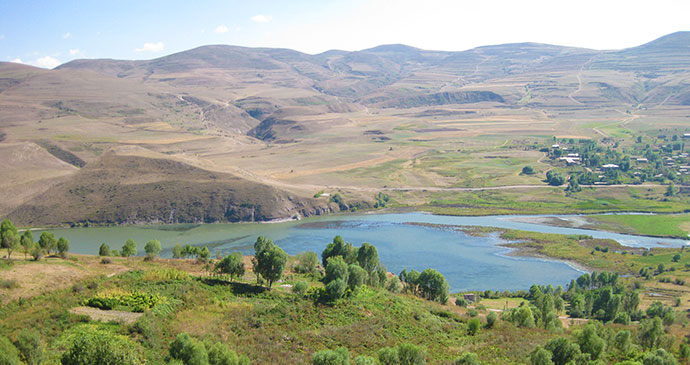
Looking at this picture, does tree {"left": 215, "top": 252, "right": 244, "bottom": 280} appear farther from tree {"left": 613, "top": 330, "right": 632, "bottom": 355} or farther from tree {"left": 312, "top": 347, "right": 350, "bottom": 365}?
tree {"left": 613, "top": 330, "right": 632, "bottom": 355}

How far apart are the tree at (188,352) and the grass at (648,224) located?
99563 mm

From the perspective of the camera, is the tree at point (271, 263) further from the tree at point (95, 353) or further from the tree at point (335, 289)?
the tree at point (95, 353)

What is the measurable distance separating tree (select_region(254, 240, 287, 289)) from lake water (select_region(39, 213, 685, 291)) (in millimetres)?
34784

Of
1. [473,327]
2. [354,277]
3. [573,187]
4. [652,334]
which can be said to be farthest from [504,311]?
[573,187]

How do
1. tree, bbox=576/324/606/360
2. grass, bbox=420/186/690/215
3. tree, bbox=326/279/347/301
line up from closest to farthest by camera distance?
1. tree, bbox=576/324/606/360
2. tree, bbox=326/279/347/301
3. grass, bbox=420/186/690/215

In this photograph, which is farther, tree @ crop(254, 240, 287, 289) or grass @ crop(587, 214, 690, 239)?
grass @ crop(587, 214, 690, 239)

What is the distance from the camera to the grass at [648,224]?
99.1 m

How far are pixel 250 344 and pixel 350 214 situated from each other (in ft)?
282

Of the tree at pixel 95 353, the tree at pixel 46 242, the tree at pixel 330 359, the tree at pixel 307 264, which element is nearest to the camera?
the tree at pixel 95 353

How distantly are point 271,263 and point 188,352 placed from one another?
1757 centimetres

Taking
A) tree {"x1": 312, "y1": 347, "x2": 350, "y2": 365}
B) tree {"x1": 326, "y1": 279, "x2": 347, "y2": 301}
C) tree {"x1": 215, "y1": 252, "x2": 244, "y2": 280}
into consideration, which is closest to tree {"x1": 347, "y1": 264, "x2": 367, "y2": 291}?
tree {"x1": 326, "y1": 279, "x2": 347, "y2": 301}

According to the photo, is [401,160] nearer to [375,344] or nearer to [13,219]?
[13,219]

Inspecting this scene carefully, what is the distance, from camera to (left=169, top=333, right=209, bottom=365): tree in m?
24.8

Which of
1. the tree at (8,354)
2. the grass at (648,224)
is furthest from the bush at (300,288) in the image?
the grass at (648,224)
